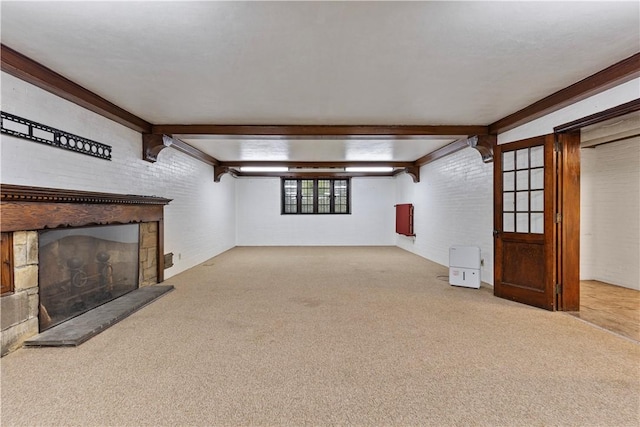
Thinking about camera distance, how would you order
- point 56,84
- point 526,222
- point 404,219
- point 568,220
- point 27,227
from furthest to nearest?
point 404,219 < point 526,222 < point 568,220 < point 56,84 < point 27,227

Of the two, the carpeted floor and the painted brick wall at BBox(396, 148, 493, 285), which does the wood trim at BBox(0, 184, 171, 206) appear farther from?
the painted brick wall at BBox(396, 148, 493, 285)

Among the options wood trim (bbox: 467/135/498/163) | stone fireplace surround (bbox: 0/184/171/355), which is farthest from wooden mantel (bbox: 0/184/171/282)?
wood trim (bbox: 467/135/498/163)

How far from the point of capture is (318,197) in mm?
10320

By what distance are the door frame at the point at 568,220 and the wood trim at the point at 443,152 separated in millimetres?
1686

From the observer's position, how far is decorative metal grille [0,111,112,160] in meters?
2.58

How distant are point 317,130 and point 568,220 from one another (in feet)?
11.0

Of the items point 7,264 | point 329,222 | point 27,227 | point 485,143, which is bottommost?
point 7,264

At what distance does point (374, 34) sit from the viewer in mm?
2199

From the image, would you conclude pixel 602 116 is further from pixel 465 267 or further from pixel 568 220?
pixel 465 267

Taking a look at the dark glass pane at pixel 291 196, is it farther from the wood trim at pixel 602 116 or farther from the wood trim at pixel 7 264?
the wood trim at pixel 7 264

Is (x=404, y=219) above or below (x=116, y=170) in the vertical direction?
below

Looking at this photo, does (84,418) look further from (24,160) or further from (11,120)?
(11,120)

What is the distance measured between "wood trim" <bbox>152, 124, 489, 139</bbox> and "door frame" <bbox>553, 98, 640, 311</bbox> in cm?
124

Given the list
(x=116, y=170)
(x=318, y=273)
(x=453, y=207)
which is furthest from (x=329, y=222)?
(x=116, y=170)
